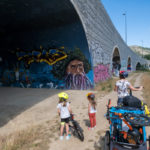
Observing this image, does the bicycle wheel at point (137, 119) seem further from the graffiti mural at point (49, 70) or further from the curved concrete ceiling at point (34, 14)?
the graffiti mural at point (49, 70)

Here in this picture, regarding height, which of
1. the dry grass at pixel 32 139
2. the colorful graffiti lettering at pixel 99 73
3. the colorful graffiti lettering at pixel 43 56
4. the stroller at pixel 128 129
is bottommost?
the dry grass at pixel 32 139

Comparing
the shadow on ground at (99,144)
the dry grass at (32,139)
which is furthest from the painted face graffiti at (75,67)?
the shadow on ground at (99,144)

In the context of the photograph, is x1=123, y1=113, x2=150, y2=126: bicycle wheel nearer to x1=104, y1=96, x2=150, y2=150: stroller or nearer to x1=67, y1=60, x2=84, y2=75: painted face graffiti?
x1=104, y1=96, x2=150, y2=150: stroller

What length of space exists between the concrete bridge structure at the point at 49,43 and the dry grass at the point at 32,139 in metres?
7.11

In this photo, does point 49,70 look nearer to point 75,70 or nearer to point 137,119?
point 75,70

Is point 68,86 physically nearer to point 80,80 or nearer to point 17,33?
point 80,80

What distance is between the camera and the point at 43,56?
13062mm

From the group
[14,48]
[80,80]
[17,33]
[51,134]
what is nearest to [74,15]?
[80,80]

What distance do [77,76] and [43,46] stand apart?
4338mm

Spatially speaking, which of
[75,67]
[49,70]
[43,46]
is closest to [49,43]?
[43,46]

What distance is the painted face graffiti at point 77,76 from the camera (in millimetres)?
11430

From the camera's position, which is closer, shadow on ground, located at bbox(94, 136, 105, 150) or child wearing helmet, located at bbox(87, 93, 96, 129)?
shadow on ground, located at bbox(94, 136, 105, 150)

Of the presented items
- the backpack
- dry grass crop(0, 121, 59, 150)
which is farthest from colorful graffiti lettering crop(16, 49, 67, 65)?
the backpack

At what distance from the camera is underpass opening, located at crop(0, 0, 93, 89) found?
32.0ft
